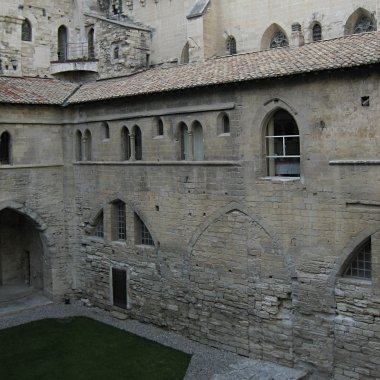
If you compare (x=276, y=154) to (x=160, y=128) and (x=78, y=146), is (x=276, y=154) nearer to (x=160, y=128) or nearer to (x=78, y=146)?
(x=160, y=128)

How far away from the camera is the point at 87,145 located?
786 inches

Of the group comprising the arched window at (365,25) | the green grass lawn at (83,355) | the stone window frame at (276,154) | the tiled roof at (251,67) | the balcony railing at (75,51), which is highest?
the balcony railing at (75,51)

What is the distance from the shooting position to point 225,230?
1548cm

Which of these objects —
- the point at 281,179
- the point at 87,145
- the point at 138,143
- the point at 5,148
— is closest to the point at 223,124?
the point at 281,179

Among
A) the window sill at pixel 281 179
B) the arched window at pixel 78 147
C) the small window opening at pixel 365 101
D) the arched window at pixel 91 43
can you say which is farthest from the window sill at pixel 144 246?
the arched window at pixel 91 43

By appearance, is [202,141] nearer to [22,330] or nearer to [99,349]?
[99,349]

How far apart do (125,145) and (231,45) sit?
24.1ft

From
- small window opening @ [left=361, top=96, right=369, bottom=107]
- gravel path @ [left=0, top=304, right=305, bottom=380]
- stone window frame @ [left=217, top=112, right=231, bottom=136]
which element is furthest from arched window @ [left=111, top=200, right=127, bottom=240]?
small window opening @ [left=361, top=96, right=369, bottom=107]

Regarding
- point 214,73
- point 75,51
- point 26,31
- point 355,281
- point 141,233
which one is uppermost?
point 26,31

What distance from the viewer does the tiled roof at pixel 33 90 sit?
19.0m

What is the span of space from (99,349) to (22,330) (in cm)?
309

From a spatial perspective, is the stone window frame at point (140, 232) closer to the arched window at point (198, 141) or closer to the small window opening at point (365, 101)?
the arched window at point (198, 141)

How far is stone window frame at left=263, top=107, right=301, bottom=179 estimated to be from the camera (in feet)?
47.5

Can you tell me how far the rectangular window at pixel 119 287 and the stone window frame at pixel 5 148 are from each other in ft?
16.3
